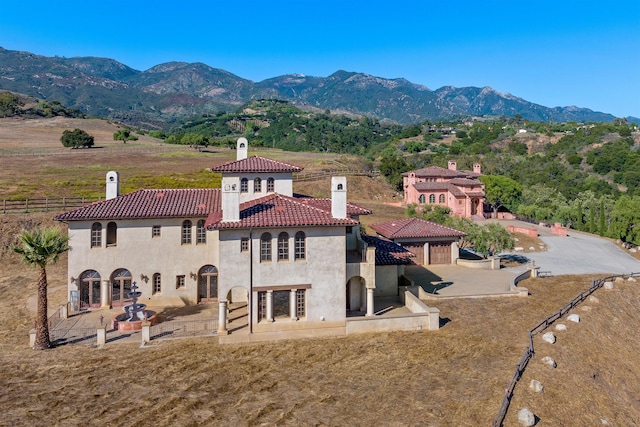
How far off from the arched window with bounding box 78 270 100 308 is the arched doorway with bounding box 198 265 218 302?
20.2 feet

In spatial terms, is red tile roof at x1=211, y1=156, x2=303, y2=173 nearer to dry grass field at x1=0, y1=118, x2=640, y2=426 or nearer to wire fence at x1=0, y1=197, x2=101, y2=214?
dry grass field at x1=0, y1=118, x2=640, y2=426

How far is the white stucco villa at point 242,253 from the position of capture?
74.6 ft

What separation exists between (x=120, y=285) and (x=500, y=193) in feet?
237

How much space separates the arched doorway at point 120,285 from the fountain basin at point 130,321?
2.91m

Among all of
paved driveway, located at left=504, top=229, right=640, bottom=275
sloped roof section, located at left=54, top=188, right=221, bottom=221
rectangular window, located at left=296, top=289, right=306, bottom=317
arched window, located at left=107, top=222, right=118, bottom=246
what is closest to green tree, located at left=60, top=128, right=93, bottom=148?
sloped roof section, located at left=54, top=188, right=221, bottom=221

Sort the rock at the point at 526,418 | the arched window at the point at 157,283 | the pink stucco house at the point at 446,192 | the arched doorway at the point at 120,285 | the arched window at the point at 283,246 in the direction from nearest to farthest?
the rock at the point at 526,418 → the arched window at the point at 283,246 → the arched doorway at the point at 120,285 → the arched window at the point at 157,283 → the pink stucco house at the point at 446,192

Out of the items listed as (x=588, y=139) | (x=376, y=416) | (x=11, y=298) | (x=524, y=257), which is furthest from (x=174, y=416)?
(x=588, y=139)

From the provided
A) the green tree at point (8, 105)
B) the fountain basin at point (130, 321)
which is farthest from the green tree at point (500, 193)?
the green tree at point (8, 105)

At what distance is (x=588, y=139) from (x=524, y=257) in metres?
117

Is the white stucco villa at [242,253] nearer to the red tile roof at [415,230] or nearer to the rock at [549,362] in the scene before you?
the rock at [549,362]

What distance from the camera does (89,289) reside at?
88.5 feet

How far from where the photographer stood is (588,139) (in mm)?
141375

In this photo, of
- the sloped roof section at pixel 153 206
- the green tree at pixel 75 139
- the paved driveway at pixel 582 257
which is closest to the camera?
the sloped roof section at pixel 153 206

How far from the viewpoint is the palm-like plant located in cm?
2075
